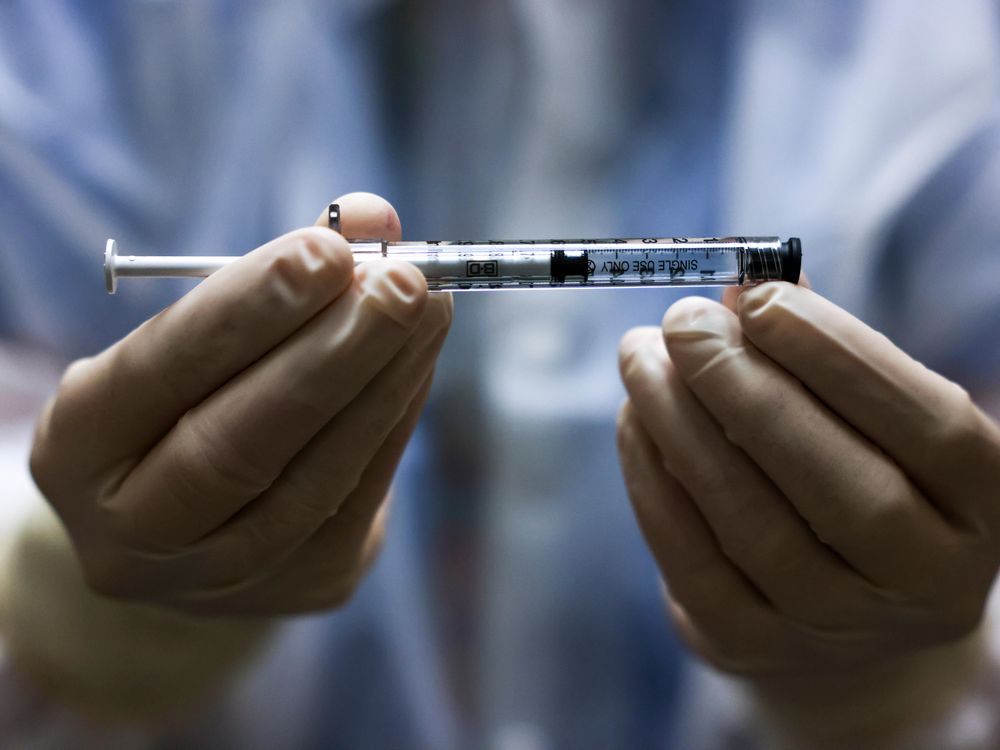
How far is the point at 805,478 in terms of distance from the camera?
628mm

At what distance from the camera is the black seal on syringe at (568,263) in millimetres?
691

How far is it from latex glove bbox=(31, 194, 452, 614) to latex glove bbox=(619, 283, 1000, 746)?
23 centimetres

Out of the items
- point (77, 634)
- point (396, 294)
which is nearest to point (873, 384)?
point (396, 294)

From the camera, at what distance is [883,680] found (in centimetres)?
86

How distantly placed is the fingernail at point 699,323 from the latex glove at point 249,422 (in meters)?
0.20

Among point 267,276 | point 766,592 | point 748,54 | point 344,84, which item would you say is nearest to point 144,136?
point 344,84

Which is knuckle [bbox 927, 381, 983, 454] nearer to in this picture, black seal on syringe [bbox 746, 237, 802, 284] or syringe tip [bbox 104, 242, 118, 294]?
black seal on syringe [bbox 746, 237, 802, 284]

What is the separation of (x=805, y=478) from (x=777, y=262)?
0.20m

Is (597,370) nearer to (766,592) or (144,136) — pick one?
(766,592)

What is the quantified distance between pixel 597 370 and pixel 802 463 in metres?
0.40

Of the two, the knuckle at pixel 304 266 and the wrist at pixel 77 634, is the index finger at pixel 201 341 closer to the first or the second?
the knuckle at pixel 304 266

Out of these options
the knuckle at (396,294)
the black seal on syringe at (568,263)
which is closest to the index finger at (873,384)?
the black seal on syringe at (568,263)

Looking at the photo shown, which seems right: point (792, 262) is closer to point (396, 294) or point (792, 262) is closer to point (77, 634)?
point (396, 294)

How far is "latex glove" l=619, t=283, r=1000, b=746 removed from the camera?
62cm
